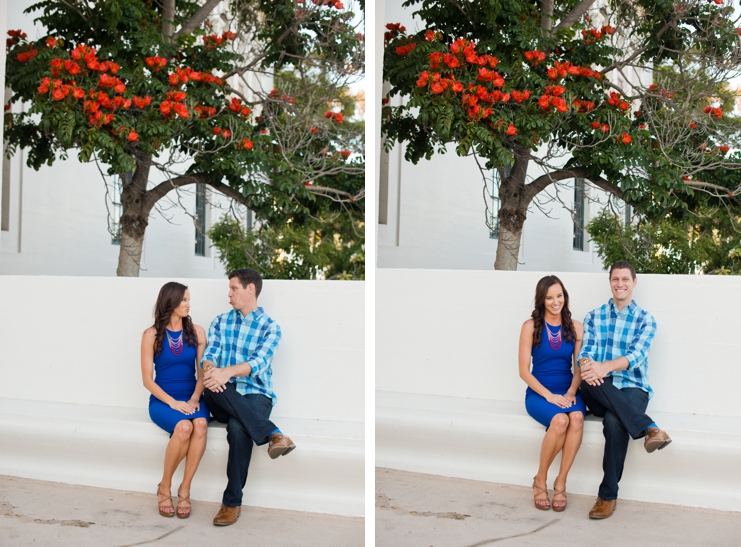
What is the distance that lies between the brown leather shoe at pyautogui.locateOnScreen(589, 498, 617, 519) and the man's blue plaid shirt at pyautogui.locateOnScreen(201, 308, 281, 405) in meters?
1.25

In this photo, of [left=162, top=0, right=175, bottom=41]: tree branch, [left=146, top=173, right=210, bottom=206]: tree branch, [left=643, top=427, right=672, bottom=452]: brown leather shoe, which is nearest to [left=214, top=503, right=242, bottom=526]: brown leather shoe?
[left=643, top=427, right=672, bottom=452]: brown leather shoe

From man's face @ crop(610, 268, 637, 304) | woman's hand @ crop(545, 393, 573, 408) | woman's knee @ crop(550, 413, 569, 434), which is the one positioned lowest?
woman's knee @ crop(550, 413, 569, 434)

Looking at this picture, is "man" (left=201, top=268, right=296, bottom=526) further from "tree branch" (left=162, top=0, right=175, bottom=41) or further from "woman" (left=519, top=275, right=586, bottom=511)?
"tree branch" (left=162, top=0, right=175, bottom=41)

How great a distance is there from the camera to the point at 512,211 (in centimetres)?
412

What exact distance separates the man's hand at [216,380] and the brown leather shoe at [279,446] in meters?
0.27

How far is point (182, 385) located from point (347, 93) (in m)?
5.20

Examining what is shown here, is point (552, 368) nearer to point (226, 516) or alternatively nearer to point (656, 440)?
point (656, 440)

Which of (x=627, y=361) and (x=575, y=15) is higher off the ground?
(x=575, y=15)

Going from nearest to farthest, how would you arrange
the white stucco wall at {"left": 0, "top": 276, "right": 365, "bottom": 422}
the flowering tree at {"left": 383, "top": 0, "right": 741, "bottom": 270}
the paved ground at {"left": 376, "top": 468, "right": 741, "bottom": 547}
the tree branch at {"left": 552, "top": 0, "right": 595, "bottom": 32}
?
the paved ground at {"left": 376, "top": 468, "right": 741, "bottom": 547} → the white stucco wall at {"left": 0, "top": 276, "right": 365, "bottom": 422} → the flowering tree at {"left": 383, "top": 0, "right": 741, "bottom": 270} → the tree branch at {"left": 552, "top": 0, "right": 595, "bottom": 32}

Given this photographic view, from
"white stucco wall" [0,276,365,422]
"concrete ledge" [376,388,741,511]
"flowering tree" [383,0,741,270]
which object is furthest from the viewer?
"flowering tree" [383,0,741,270]

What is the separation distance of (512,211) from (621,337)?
1.46 metres

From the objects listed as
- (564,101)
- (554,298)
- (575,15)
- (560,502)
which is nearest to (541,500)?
(560,502)

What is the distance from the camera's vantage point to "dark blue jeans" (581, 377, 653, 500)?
258 cm

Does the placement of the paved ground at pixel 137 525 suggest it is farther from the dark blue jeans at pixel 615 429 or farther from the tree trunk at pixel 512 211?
the tree trunk at pixel 512 211
